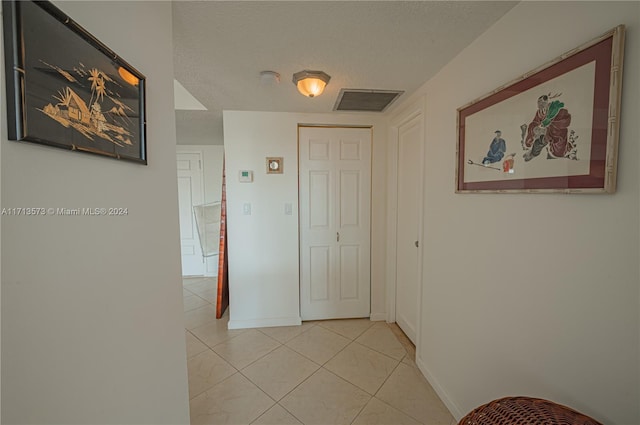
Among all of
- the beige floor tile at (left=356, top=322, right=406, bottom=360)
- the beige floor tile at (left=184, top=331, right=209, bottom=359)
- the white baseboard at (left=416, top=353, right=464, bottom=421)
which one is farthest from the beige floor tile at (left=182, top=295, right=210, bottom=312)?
the white baseboard at (left=416, top=353, right=464, bottom=421)

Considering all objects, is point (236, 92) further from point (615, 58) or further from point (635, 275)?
point (635, 275)

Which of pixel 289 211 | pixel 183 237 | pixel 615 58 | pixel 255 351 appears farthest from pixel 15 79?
pixel 183 237

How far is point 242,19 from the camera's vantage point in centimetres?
112

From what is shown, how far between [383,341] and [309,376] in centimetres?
84

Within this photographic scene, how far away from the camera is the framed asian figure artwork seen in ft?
2.40

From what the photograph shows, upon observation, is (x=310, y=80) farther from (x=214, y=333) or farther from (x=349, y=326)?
(x=214, y=333)

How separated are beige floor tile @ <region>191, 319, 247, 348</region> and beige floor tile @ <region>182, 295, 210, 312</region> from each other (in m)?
0.55

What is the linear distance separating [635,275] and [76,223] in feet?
5.28

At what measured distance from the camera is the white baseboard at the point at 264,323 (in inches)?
99.9

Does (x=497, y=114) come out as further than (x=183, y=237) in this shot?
No

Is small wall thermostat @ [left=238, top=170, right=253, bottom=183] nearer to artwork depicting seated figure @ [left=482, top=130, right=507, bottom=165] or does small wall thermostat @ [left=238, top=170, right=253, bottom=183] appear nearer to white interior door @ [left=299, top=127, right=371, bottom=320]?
white interior door @ [left=299, top=127, right=371, bottom=320]

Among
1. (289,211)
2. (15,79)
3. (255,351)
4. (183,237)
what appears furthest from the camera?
(183,237)

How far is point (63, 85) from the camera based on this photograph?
1.93 ft

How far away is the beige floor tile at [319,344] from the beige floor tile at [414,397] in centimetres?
54
